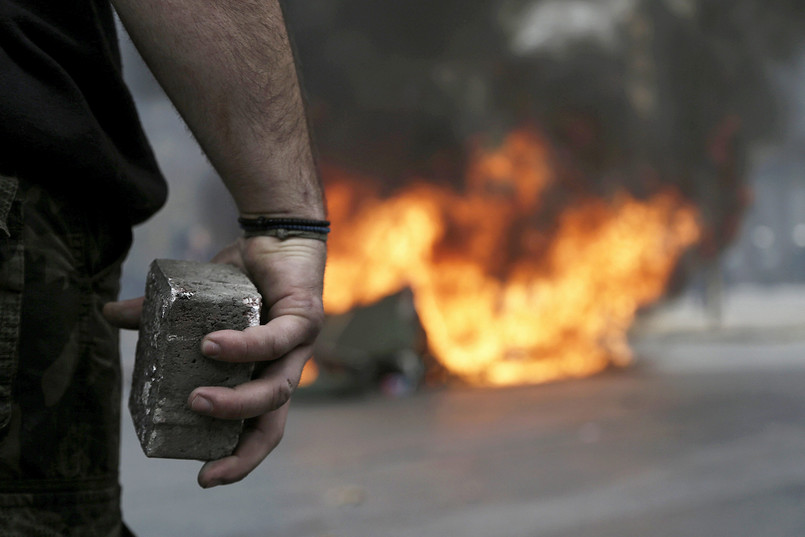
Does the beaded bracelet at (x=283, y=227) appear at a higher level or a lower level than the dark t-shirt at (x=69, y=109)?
lower

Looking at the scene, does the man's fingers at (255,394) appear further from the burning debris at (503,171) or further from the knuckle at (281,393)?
the burning debris at (503,171)

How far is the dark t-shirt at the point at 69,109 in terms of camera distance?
90 centimetres

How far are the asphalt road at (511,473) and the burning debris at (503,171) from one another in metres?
2.47

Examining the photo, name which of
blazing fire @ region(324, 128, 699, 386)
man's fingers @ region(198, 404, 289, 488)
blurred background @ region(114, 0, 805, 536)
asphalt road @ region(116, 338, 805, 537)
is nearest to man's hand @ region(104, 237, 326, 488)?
man's fingers @ region(198, 404, 289, 488)

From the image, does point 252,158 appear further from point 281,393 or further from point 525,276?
point 525,276

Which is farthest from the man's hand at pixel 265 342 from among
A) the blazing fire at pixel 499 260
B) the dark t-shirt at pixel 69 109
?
the blazing fire at pixel 499 260

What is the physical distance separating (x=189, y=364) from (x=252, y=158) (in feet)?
0.94

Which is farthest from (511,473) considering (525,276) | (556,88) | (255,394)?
(556,88)

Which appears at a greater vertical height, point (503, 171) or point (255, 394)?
point (255, 394)

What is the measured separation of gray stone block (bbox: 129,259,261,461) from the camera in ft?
3.22

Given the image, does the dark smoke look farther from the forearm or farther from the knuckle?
the knuckle

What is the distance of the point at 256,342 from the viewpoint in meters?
0.92

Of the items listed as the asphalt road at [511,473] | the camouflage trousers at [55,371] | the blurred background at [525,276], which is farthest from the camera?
the blurred background at [525,276]

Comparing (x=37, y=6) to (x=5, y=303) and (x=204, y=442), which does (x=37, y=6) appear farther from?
(x=204, y=442)
